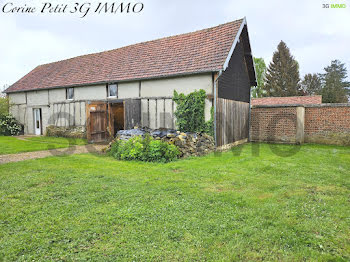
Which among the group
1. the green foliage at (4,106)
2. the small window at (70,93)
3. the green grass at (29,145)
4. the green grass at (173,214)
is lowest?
the green grass at (173,214)

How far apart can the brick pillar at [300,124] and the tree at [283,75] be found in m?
29.3

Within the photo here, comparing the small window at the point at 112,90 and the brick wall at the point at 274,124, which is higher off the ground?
the small window at the point at 112,90

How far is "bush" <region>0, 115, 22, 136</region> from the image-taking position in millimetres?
17812

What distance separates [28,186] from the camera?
484 cm

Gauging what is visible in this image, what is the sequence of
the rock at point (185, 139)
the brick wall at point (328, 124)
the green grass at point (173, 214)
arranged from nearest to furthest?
the green grass at point (173, 214) < the rock at point (185, 139) < the brick wall at point (328, 124)

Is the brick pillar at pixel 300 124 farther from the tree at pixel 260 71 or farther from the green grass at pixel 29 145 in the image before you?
the tree at pixel 260 71

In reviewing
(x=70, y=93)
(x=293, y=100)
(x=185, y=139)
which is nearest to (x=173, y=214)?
A: (x=185, y=139)

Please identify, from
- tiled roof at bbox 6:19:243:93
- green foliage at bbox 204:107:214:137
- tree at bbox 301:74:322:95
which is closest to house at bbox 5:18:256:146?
tiled roof at bbox 6:19:243:93

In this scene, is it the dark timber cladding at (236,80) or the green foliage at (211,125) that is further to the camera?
the dark timber cladding at (236,80)

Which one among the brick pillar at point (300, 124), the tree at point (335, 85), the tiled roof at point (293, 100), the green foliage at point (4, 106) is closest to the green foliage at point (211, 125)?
the brick pillar at point (300, 124)

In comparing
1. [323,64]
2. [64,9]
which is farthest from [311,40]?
[64,9]

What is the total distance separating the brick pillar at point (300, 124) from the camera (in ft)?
40.3

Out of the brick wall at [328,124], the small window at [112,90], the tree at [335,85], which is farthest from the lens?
the tree at [335,85]

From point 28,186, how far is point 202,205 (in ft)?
12.5
